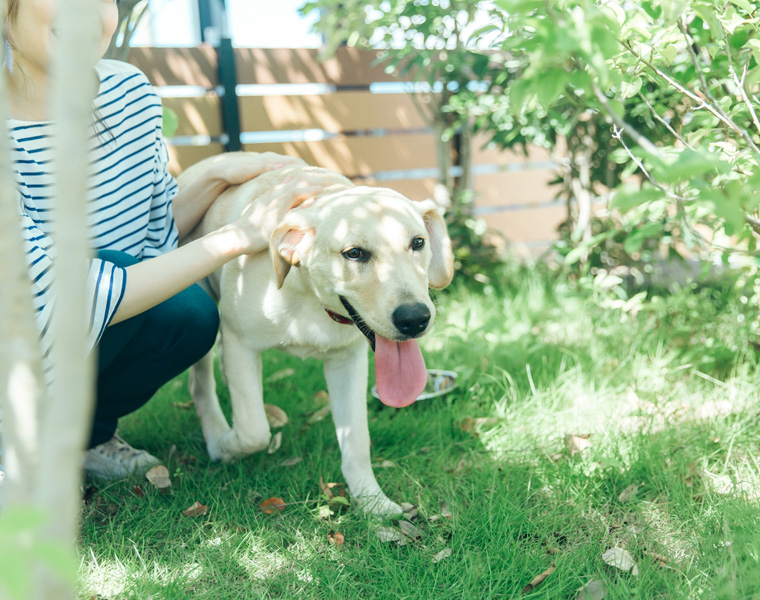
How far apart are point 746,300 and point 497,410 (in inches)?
52.7

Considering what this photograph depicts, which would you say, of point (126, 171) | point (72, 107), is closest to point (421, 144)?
point (126, 171)

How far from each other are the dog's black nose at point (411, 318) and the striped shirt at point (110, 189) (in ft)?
2.38

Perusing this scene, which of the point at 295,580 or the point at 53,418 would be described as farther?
the point at 295,580

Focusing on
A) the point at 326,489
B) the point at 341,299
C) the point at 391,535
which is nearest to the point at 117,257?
the point at 341,299

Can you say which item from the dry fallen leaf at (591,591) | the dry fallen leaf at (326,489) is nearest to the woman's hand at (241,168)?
the dry fallen leaf at (326,489)

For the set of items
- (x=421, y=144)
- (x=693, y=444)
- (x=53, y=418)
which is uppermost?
(x=53, y=418)

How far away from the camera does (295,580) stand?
175 cm

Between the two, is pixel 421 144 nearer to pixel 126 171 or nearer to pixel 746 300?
pixel 746 300

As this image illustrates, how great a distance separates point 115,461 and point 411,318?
4.14 feet

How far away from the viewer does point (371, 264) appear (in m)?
1.88

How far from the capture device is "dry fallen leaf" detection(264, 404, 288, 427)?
2671mm

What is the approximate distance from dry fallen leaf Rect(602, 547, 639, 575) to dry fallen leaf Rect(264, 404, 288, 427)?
4.34 ft

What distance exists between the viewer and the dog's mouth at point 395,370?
6.48 feet

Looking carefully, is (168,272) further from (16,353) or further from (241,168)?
(16,353)
